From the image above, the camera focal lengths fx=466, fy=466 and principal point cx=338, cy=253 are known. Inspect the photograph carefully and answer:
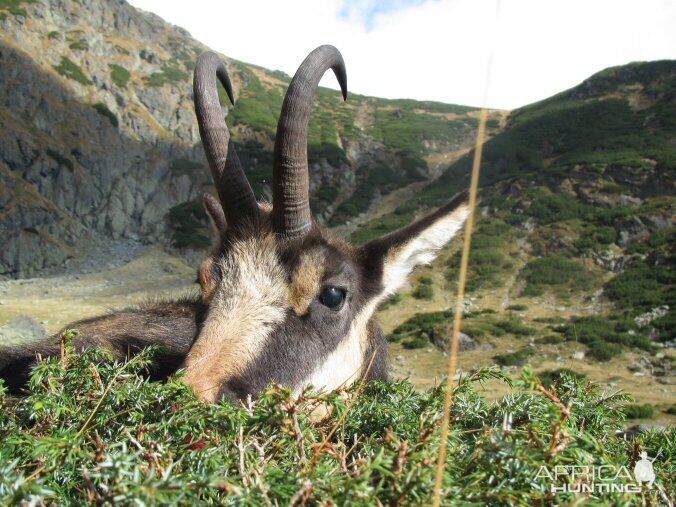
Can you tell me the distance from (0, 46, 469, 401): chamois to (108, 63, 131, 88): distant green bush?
262 ft

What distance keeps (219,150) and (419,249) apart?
2573 mm

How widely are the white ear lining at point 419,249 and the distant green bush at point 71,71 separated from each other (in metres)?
73.8

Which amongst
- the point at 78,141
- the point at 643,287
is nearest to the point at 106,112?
the point at 78,141

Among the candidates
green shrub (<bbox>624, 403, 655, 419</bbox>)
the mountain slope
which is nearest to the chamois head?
green shrub (<bbox>624, 403, 655, 419</bbox>)

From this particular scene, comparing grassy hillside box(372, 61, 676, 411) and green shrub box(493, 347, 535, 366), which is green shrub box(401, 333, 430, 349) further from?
green shrub box(493, 347, 535, 366)

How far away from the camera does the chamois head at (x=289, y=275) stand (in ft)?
12.3

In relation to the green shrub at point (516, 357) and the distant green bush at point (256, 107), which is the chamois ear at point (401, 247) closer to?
the green shrub at point (516, 357)

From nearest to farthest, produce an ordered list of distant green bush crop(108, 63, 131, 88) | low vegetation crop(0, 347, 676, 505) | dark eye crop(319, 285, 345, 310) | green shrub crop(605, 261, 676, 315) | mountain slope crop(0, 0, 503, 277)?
1. low vegetation crop(0, 347, 676, 505)
2. dark eye crop(319, 285, 345, 310)
3. green shrub crop(605, 261, 676, 315)
4. mountain slope crop(0, 0, 503, 277)
5. distant green bush crop(108, 63, 131, 88)

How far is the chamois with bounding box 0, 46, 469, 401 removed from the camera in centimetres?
376

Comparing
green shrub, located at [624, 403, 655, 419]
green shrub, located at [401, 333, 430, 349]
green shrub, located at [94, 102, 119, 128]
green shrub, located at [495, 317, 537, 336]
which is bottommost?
green shrub, located at [401, 333, 430, 349]

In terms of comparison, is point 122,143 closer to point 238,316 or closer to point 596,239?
point 596,239

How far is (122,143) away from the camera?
220 feet

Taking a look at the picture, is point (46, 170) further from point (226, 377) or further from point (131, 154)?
point (226, 377)

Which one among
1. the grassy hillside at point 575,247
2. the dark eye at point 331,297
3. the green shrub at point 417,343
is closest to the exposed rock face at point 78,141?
the grassy hillside at point 575,247
